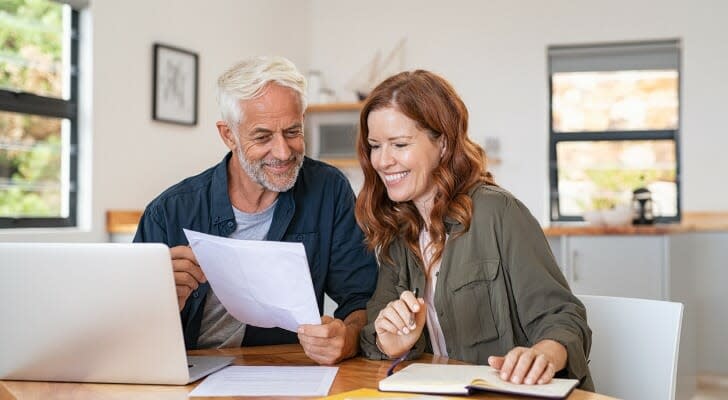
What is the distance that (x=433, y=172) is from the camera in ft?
6.23

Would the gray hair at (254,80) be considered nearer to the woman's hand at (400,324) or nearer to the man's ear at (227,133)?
the man's ear at (227,133)

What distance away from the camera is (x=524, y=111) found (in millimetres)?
5723

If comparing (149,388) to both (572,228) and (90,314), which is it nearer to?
(90,314)

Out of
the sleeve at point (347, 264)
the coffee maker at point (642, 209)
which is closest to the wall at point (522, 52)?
the coffee maker at point (642, 209)

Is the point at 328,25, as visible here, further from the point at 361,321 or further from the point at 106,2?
the point at 361,321

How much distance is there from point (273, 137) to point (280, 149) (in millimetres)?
41

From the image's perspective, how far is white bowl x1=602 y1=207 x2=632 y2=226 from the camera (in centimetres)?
443

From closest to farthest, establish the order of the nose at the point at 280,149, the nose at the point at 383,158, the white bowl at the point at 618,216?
the nose at the point at 383,158
the nose at the point at 280,149
the white bowl at the point at 618,216

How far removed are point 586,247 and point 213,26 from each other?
8.26ft

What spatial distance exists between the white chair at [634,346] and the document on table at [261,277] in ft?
2.01

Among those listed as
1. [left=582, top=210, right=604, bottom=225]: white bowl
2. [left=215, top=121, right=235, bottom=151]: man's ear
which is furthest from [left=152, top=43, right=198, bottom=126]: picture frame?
[left=215, top=121, right=235, bottom=151]: man's ear

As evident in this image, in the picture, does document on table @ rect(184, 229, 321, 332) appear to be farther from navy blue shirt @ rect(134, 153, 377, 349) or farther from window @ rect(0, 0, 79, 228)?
window @ rect(0, 0, 79, 228)

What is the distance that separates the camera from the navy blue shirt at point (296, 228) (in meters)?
2.07

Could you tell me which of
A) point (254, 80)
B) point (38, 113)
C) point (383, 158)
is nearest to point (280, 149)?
point (254, 80)
